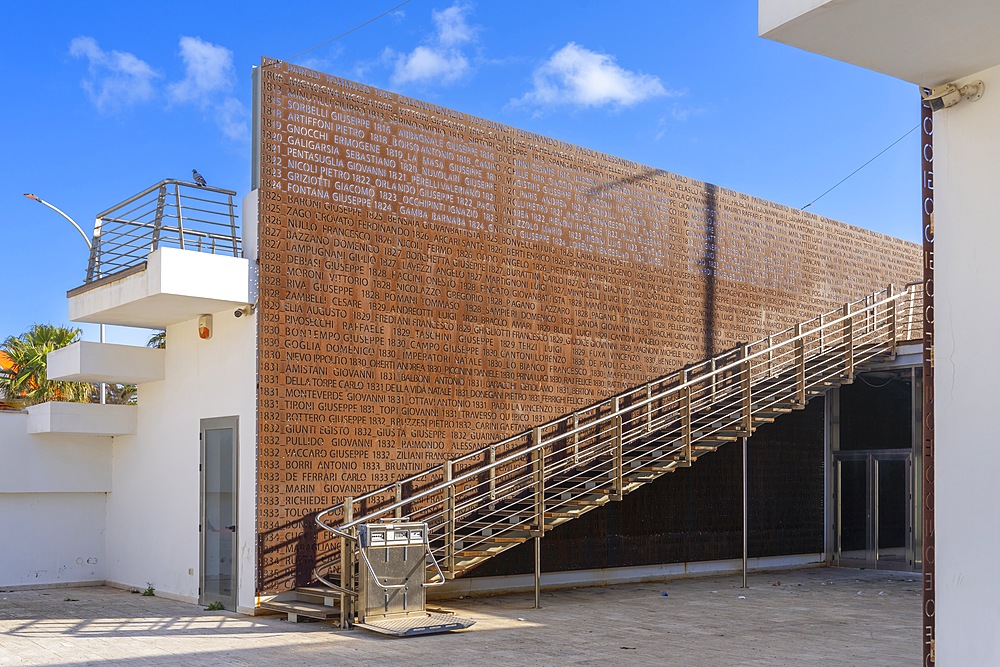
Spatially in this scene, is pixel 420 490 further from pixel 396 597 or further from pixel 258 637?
pixel 258 637

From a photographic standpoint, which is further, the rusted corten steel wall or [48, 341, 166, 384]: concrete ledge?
[48, 341, 166, 384]: concrete ledge

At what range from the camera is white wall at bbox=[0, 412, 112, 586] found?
45.5 feet

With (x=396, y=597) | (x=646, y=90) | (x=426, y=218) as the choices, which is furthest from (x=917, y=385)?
(x=396, y=597)

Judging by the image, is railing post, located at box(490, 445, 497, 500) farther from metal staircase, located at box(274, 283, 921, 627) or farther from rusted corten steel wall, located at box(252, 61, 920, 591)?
rusted corten steel wall, located at box(252, 61, 920, 591)

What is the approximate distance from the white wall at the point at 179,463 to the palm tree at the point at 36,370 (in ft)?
34.4

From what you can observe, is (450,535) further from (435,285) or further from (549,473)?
(435,285)

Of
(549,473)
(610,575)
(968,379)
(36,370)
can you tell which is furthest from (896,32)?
(36,370)

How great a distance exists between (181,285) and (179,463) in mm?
2934

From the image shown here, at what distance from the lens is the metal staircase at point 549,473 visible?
38.2ft

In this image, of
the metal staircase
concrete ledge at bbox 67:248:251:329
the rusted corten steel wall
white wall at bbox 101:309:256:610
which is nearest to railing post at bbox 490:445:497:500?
the metal staircase

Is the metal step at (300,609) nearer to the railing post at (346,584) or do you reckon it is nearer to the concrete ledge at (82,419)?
the railing post at (346,584)

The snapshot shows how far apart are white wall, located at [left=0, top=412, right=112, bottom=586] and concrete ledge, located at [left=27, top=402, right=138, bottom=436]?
0.33 m

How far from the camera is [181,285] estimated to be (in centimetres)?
1123

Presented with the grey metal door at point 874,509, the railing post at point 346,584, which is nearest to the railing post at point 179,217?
the railing post at point 346,584
